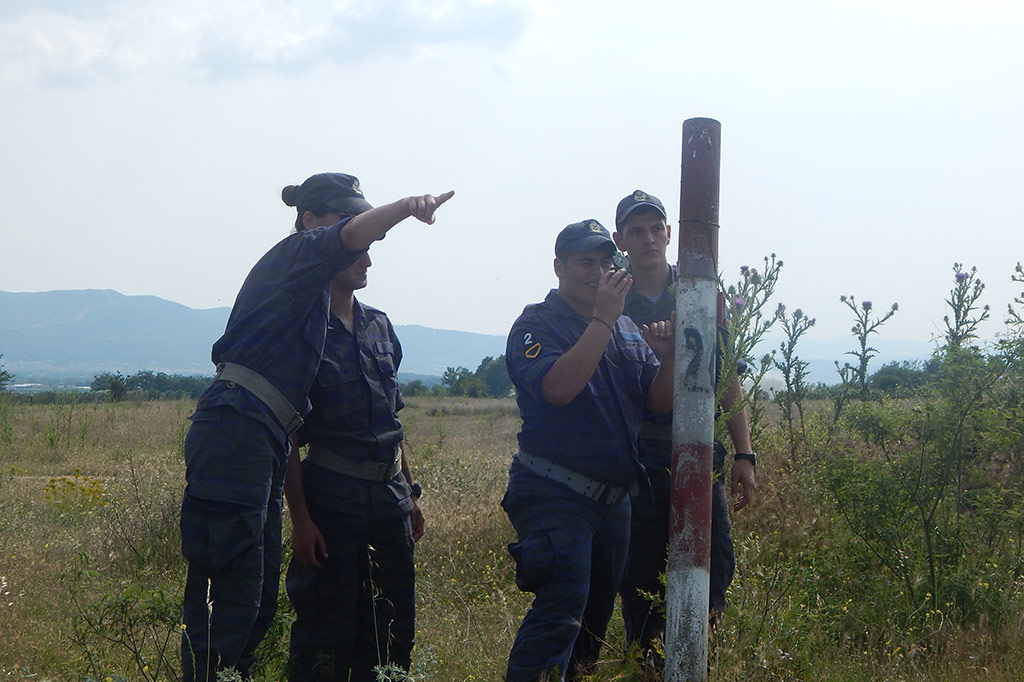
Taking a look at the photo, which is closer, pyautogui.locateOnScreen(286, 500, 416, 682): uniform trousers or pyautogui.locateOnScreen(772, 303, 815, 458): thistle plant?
pyautogui.locateOnScreen(286, 500, 416, 682): uniform trousers

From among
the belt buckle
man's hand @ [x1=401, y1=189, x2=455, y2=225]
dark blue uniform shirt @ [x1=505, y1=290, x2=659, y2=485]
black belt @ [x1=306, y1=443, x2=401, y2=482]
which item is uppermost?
man's hand @ [x1=401, y1=189, x2=455, y2=225]

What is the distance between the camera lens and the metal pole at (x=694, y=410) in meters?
2.65

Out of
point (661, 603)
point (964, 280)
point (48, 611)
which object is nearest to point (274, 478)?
point (661, 603)

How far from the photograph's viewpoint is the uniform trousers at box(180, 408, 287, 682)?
2955mm

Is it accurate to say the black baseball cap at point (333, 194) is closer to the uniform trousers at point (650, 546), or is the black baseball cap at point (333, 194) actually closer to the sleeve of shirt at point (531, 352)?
the sleeve of shirt at point (531, 352)

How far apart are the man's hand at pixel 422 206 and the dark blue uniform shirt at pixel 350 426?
91 centimetres

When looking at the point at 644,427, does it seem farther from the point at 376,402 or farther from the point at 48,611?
the point at 48,611

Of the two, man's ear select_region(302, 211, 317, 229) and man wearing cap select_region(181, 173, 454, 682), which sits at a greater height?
man's ear select_region(302, 211, 317, 229)

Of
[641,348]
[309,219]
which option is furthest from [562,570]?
[309,219]

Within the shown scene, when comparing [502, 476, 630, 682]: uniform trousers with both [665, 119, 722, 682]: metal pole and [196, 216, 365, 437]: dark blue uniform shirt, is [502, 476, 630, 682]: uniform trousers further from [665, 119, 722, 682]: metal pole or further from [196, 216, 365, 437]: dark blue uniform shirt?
[196, 216, 365, 437]: dark blue uniform shirt

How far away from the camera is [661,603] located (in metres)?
3.12

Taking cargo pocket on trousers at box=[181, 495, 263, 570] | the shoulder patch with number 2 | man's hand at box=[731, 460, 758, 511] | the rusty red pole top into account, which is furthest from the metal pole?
cargo pocket on trousers at box=[181, 495, 263, 570]

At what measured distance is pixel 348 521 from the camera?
355 cm

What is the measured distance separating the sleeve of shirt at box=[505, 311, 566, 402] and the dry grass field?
0.95 metres
